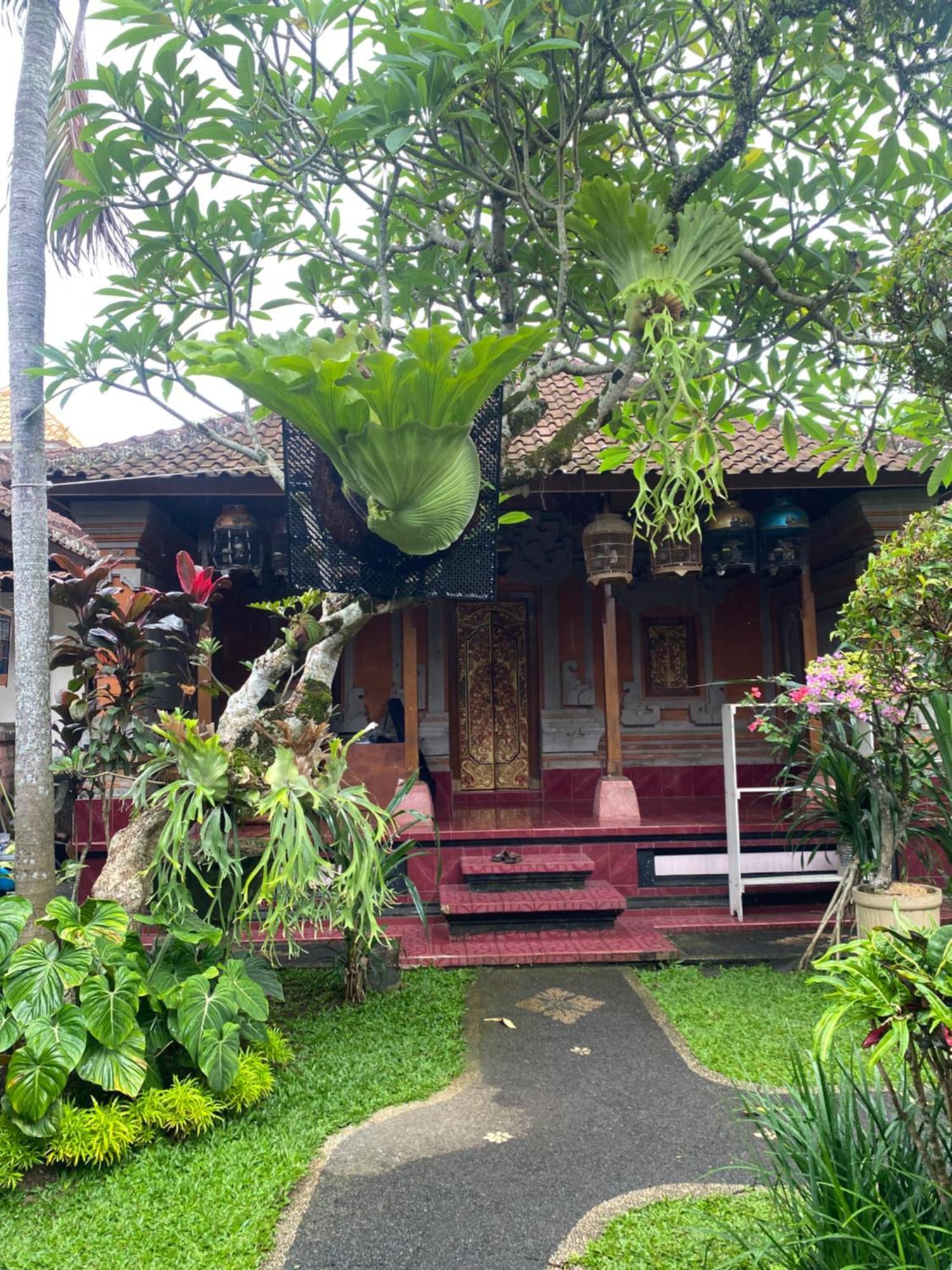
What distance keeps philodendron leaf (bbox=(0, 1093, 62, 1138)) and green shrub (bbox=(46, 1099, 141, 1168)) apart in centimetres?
2

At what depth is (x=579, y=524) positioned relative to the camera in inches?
304

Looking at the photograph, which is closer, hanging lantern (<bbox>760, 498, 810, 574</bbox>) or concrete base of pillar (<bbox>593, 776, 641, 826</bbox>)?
concrete base of pillar (<bbox>593, 776, 641, 826</bbox>)

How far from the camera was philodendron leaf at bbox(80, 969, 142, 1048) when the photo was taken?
2551 millimetres

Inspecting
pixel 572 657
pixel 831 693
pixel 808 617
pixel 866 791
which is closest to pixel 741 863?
pixel 866 791

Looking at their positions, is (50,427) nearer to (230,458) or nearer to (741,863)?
(230,458)

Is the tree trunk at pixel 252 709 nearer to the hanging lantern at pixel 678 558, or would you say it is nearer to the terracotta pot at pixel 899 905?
the terracotta pot at pixel 899 905

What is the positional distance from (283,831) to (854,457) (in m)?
3.00

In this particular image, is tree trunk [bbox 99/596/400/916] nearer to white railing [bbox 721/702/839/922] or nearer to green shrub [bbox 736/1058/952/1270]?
green shrub [bbox 736/1058/952/1270]

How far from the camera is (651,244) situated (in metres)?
2.51

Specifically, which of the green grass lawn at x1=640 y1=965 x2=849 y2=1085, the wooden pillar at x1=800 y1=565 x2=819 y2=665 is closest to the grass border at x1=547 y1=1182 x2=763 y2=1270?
the green grass lawn at x1=640 y1=965 x2=849 y2=1085

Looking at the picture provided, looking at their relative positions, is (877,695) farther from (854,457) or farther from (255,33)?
(255,33)

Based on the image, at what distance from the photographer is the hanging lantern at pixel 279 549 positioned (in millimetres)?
6246

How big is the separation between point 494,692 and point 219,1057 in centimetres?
594

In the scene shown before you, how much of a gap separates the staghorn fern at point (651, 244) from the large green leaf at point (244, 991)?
272 centimetres
